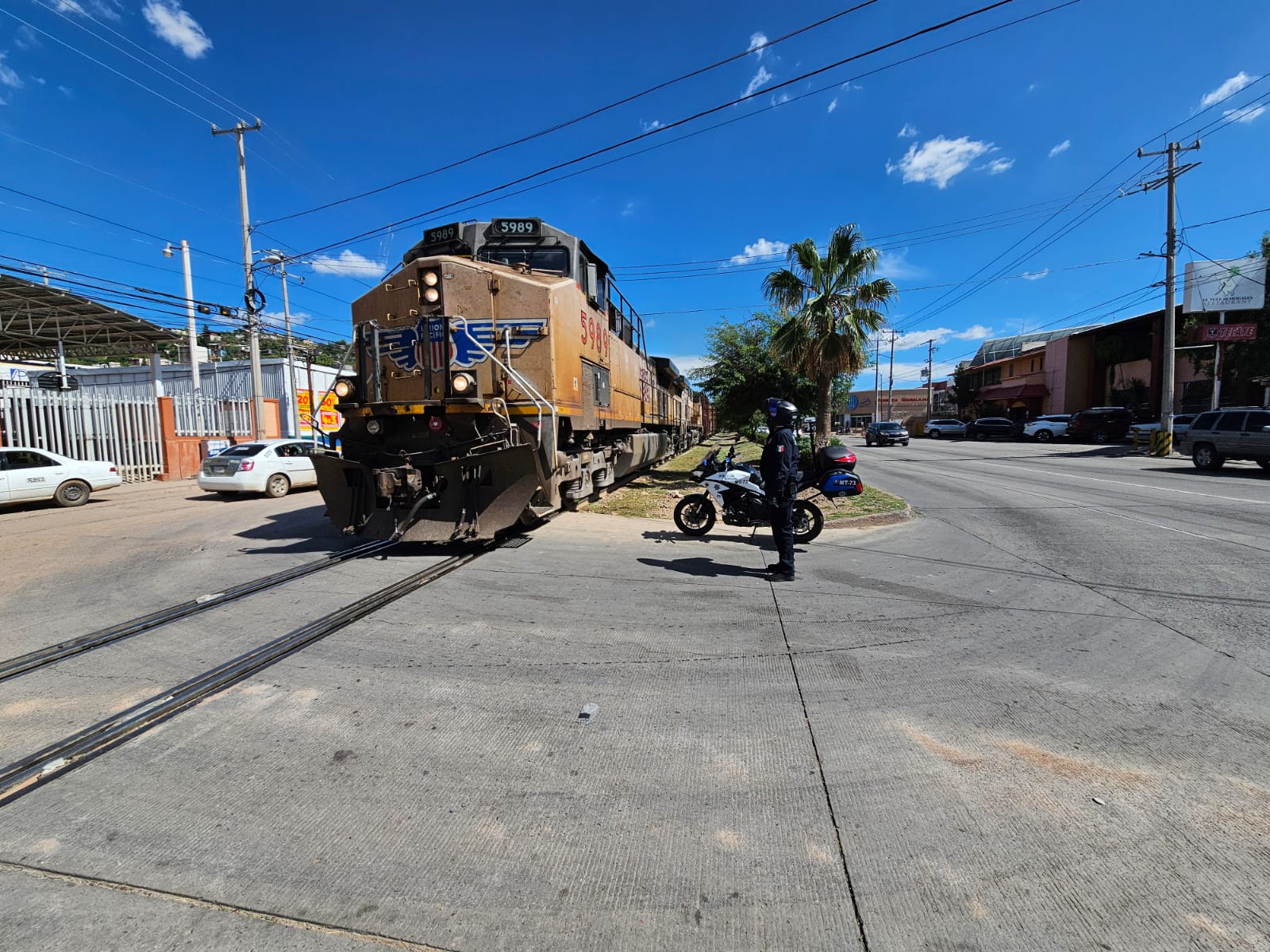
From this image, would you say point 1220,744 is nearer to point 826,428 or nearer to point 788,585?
point 788,585

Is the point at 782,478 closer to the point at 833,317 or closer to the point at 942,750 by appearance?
the point at 942,750

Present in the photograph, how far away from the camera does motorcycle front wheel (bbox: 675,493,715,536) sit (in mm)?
8188

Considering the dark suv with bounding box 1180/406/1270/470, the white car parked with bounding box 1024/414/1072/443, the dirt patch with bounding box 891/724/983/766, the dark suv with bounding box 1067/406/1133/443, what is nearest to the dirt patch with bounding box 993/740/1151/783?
the dirt patch with bounding box 891/724/983/766

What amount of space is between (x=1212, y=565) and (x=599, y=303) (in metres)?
8.27

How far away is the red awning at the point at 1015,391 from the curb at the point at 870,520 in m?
40.7

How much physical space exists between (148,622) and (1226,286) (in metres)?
36.7

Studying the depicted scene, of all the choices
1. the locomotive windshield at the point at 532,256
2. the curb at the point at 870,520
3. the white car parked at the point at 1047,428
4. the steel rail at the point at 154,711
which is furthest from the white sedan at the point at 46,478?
the white car parked at the point at 1047,428

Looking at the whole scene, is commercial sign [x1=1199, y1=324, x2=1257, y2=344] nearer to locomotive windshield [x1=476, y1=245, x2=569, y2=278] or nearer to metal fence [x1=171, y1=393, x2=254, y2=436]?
locomotive windshield [x1=476, y1=245, x2=569, y2=278]

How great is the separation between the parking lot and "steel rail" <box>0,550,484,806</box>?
0.11m

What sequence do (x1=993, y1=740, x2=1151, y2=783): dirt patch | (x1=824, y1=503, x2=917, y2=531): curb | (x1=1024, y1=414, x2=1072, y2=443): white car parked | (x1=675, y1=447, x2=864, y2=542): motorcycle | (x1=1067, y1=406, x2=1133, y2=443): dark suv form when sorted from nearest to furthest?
(x1=993, y1=740, x2=1151, y2=783): dirt patch → (x1=675, y1=447, x2=864, y2=542): motorcycle → (x1=824, y1=503, x2=917, y2=531): curb → (x1=1067, y1=406, x2=1133, y2=443): dark suv → (x1=1024, y1=414, x2=1072, y2=443): white car parked

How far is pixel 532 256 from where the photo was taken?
8273 millimetres

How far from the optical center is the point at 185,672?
12.8ft

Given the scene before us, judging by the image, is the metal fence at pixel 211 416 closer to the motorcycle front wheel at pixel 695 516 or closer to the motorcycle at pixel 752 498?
the motorcycle front wheel at pixel 695 516

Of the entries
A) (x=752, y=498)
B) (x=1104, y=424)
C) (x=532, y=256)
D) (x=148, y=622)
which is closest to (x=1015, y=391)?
(x=1104, y=424)
